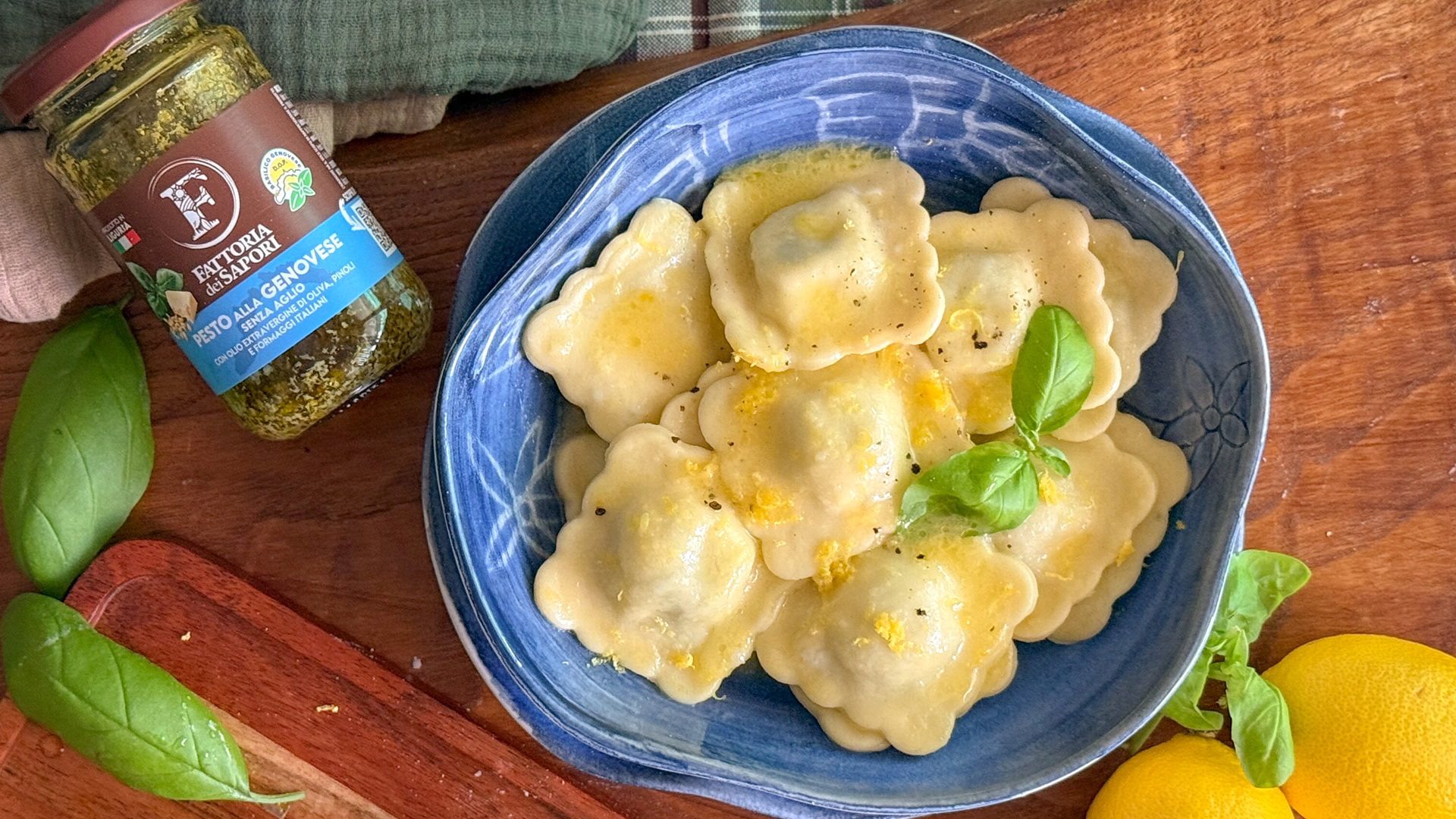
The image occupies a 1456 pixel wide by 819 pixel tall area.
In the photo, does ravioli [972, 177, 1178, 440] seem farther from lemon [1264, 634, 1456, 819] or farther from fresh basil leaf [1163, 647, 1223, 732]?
lemon [1264, 634, 1456, 819]

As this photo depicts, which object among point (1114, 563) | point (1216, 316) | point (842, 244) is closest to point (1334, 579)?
point (1114, 563)

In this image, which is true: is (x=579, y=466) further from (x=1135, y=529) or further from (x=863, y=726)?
(x=1135, y=529)

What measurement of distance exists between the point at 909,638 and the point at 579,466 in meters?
0.47

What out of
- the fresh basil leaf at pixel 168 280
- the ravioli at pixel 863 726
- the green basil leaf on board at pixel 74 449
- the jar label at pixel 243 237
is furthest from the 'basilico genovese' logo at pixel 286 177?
the ravioli at pixel 863 726

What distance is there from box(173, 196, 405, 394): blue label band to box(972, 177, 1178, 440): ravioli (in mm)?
788

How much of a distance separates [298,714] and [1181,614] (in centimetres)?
118

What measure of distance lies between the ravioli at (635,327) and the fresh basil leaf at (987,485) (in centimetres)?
31

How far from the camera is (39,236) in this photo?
132 cm

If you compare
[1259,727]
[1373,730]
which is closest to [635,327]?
[1259,727]

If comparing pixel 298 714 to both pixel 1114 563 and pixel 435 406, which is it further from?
pixel 1114 563

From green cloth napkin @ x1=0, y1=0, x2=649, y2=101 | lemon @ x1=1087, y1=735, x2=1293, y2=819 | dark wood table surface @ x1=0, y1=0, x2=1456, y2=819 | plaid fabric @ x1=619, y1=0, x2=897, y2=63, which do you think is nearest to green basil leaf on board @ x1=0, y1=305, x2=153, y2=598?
dark wood table surface @ x1=0, y1=0, x2=1456, y2=819

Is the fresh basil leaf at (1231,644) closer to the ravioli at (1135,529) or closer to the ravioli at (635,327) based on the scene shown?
the ravioli at (1135,529)

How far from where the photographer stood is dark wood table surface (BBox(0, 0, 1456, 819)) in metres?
1.41

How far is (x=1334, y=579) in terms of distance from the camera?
57.3 inches
